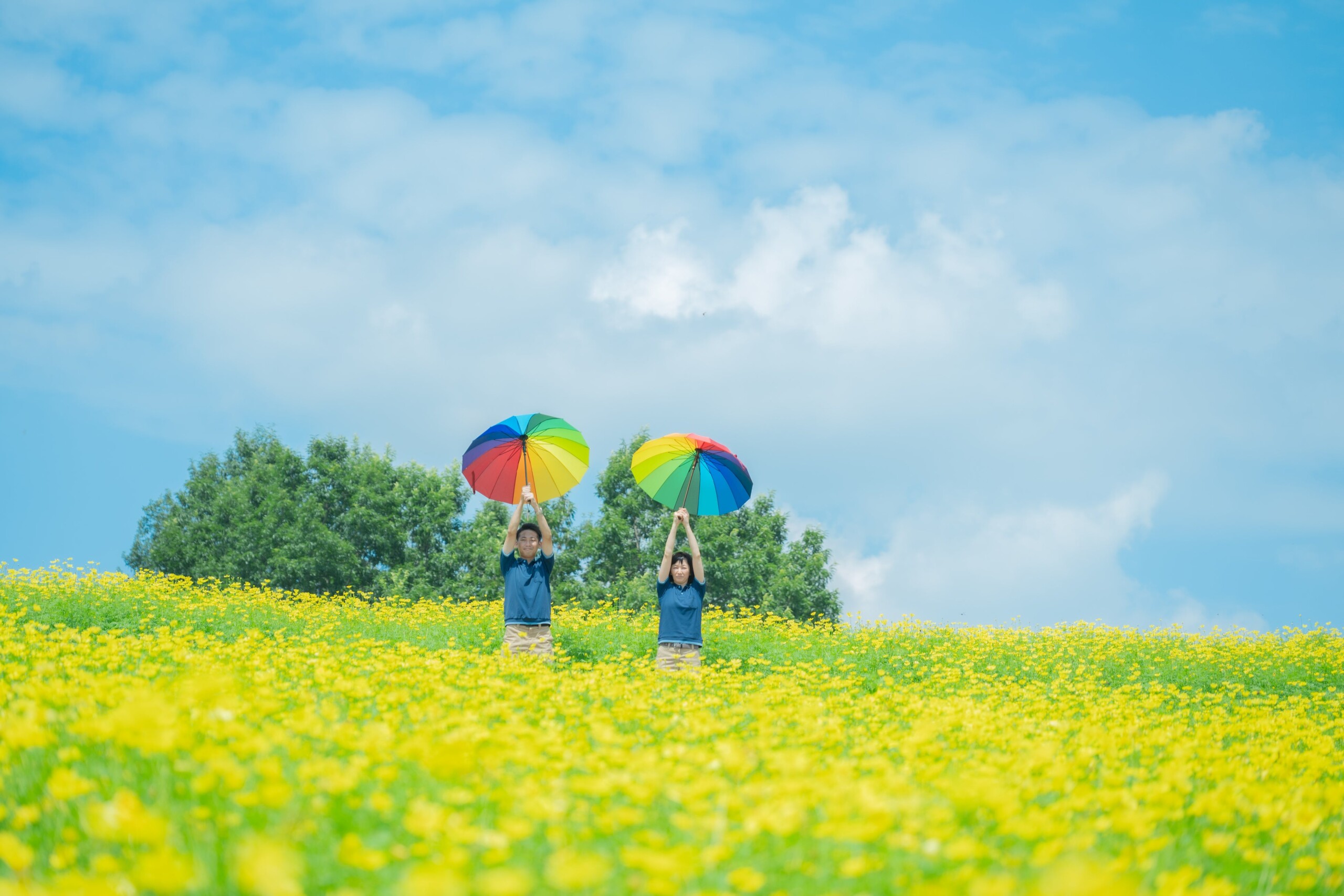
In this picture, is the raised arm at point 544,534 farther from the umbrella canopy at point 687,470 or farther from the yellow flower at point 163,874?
the yellow flower at point 163,874

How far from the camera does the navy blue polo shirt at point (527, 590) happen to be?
1073cm

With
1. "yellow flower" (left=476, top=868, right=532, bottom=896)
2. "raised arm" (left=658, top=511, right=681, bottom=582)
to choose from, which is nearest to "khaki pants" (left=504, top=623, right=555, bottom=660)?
"raised arm" (left=658, top=511, right=681, bottom=582)

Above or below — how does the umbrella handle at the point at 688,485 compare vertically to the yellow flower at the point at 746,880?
above

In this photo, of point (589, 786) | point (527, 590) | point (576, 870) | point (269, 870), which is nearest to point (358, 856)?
point (269, 870)

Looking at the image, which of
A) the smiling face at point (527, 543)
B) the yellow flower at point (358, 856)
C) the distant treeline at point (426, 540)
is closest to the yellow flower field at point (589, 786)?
the yellow flower at point (358, 856)

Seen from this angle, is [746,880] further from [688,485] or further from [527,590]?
[688,485]

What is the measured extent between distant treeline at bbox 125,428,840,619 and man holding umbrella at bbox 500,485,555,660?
53.5 feet

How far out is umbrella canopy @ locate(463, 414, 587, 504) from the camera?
11.8 metres

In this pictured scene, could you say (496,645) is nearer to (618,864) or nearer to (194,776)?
(194,776)

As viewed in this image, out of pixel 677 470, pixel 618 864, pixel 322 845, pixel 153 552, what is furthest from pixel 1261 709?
pixel 153 552

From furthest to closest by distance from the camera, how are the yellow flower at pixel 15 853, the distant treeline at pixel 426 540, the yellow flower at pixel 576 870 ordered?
the distant treeline at pixel 426 540 → the yellow flower at pixel 15 853 → the yellow flower at pixel 576 870

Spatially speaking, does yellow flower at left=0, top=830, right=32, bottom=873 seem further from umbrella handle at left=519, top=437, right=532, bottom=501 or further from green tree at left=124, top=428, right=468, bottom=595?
green tree at left=124, top=428, right=468, bottom=595

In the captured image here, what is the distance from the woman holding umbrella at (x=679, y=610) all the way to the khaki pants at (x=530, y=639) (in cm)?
132

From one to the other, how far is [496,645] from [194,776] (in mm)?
9004
